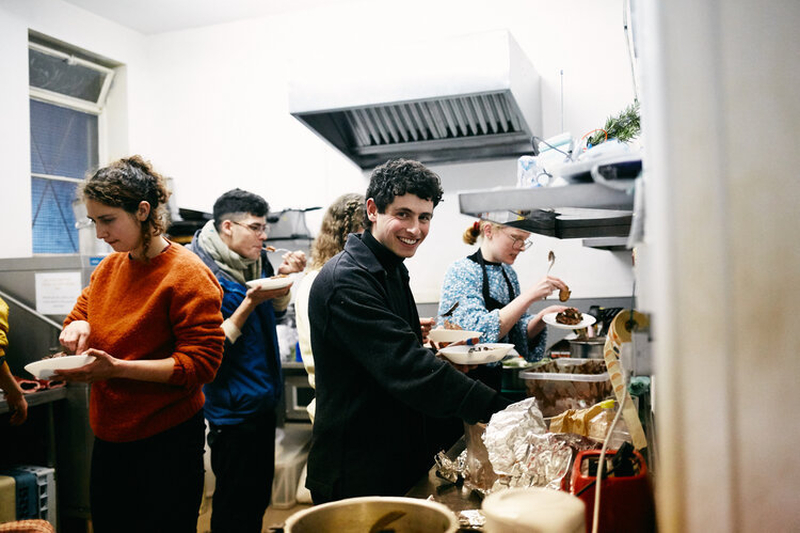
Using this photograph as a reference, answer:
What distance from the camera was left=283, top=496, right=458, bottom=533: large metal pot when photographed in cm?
75

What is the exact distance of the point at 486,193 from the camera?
42.0 inches

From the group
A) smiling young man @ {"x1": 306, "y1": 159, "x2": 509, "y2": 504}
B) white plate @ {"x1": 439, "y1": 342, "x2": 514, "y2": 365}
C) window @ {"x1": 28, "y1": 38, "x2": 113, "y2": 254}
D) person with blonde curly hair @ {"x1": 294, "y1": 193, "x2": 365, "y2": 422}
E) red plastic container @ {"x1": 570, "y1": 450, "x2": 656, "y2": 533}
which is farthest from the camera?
window @ {"x1": 28, "y1": 38, "x2": 113, "y2": 254}

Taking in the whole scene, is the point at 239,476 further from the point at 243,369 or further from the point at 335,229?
the point at 335,229

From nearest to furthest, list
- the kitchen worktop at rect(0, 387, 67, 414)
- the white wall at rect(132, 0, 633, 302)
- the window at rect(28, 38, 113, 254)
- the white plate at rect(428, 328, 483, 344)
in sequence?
the white plate at rect(428, 328, 483, 344) < the kitchen worktop at rect(0, 387, 67, 414) < the white wall at rect(132, 0, 633, 302) < the window at rect(28, 38, 113, 254)

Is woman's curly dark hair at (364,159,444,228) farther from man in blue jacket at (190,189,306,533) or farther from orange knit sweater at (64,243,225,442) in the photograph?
man in blue jacket at (190,189,306,533)

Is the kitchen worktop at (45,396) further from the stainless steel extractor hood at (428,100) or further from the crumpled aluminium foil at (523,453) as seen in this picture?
the crumpled aluminium foil at (523,453)

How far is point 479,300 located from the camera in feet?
8.98

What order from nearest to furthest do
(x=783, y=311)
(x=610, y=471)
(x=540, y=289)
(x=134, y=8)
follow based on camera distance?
(x=783, y=311)
(x=610, y=471)
(x=540, y=289)
(x=134, y=8)

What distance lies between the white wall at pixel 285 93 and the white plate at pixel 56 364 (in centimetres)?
264

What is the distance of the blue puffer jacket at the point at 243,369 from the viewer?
8.16 ft

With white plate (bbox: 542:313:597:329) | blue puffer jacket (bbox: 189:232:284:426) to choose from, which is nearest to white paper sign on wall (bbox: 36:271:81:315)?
blue puffer jacket (bbox: 189:232:284:426)

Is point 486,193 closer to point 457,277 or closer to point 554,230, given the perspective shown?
point 554,230

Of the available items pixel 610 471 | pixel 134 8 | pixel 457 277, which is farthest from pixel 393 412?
pixel 134 8

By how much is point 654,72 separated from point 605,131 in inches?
32.3
